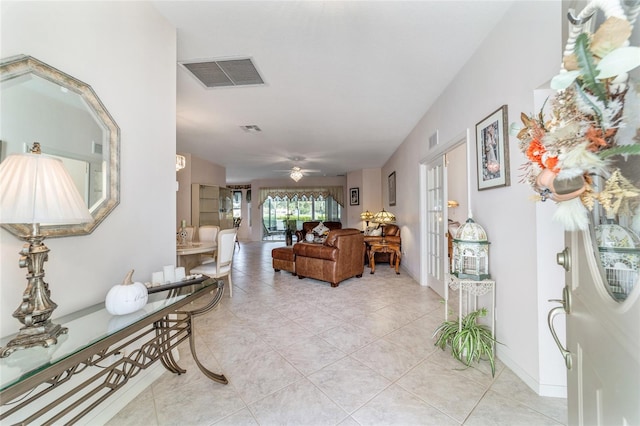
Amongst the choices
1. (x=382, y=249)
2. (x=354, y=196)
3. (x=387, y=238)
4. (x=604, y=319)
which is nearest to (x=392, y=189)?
(x=387, y=238)

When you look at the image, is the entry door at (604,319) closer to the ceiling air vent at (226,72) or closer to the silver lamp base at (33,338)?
the silver lamp base at (33,338)

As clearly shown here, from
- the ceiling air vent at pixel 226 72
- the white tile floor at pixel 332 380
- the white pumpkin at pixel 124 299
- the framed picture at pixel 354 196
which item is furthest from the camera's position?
the framed picture at pixel 354 196

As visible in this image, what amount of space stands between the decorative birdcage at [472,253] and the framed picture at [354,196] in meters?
6.26

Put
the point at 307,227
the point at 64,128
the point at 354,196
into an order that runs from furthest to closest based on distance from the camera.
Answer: the point at 354,196 → the point at 307,227 → the point at 64,128

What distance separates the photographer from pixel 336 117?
368cm

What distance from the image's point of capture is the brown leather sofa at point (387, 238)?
5117 mm

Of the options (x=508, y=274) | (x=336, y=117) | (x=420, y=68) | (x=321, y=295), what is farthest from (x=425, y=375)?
(x=336, y=117)

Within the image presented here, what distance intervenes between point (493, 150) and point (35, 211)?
8.87ft

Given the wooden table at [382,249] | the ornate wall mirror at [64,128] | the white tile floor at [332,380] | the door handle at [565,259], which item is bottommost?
the white tile floor at [332,380]

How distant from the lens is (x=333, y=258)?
157 inches

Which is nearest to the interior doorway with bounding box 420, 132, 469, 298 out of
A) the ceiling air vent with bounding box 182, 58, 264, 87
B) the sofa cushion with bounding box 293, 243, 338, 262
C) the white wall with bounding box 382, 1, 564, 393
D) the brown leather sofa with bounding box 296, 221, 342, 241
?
the white wall with bounding box 382, 1, 564, 393

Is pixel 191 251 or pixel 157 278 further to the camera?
pixel 191 251

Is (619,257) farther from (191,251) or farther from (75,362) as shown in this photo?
(191,251)

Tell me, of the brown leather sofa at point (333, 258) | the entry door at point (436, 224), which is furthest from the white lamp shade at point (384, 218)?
the entry door at point (436, 224)
